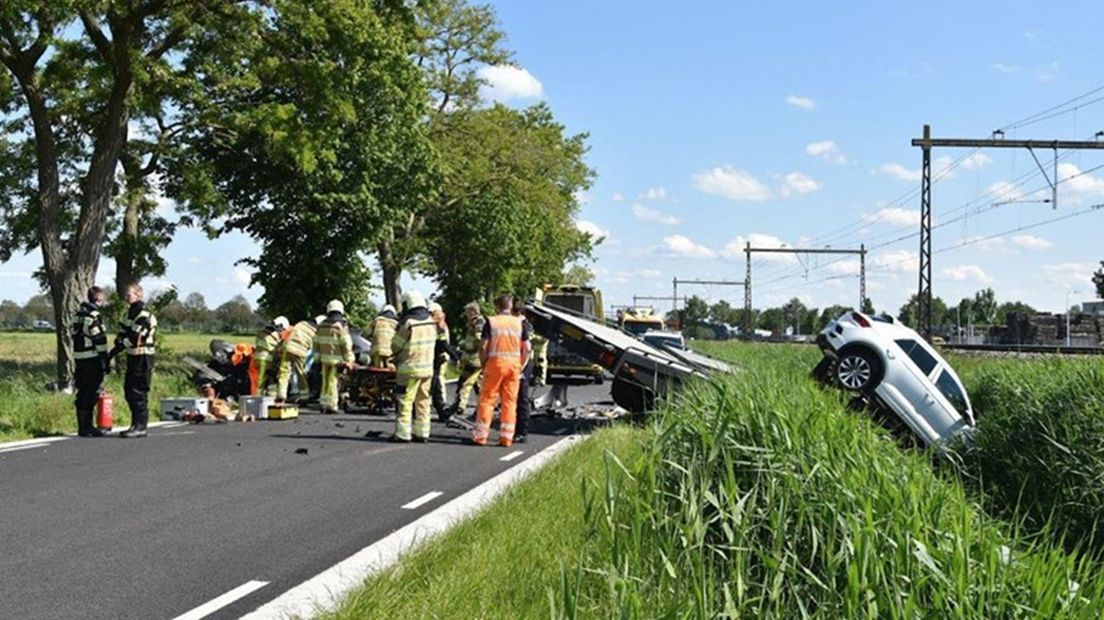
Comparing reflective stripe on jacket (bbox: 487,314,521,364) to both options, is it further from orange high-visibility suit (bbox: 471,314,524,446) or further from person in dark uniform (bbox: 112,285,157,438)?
person in dark uniform (bbox: 112,285,157,438)

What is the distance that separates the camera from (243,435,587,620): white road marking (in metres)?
5.61

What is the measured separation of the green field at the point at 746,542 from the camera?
477cm

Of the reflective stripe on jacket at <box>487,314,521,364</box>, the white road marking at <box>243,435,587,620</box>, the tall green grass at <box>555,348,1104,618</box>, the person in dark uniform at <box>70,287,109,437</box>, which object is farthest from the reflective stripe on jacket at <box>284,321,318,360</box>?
the tall green grass at <box>555,348,1104,618</box>

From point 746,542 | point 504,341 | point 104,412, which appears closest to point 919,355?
point 504,341

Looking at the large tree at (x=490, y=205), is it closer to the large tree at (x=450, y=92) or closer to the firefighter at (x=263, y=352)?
the large tree at (x=450, y=92)

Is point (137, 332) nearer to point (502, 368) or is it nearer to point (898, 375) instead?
point (502, 368)

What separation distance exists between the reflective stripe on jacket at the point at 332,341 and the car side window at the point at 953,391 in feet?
29.7

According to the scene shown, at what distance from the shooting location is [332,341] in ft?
57.7

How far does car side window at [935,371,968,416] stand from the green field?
5590 millimetres

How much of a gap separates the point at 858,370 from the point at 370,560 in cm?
914

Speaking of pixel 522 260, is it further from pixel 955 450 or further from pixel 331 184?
pixel 955 450

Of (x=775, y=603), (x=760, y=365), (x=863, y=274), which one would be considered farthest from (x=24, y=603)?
(x=863, y=274)

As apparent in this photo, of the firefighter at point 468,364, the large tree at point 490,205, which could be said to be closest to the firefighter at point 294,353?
the firefighter at point 468,364

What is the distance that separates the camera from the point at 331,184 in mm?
30672
